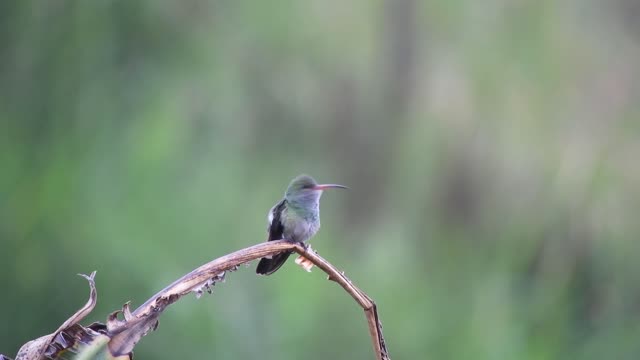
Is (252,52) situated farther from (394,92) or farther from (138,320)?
(138,320)

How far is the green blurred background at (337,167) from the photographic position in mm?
3834

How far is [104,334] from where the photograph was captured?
0.87 meters

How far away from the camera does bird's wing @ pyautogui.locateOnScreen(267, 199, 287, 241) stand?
2002 millimetres

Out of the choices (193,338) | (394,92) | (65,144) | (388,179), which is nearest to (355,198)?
(388,179)

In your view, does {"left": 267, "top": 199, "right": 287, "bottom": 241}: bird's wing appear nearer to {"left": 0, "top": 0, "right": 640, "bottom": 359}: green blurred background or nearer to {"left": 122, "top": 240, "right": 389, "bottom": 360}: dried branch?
{"left": 122, "top": 240, "right": 389, "bottom": 360}: dried branch

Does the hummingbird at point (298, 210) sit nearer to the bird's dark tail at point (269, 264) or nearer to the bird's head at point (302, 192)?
the bird's head at point (302, 192)

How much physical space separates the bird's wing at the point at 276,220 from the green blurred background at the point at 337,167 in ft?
5.64

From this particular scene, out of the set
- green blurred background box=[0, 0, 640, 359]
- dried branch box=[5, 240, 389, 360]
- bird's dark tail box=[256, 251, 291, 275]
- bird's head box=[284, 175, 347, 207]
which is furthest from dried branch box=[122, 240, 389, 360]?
green blurred background box=[0, 0, 640, 359]

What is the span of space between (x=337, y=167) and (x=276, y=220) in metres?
2.25

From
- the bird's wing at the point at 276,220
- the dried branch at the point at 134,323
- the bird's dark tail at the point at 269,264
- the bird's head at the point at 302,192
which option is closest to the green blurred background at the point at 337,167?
the bird's wing at the point at 276,220

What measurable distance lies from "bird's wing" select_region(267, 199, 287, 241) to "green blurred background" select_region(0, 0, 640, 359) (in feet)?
5.64

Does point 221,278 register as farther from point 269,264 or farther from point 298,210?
point 298,210

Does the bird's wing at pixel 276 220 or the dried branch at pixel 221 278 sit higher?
the dried branch at pixel 221 278

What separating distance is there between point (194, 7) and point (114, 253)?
139 centimetres
